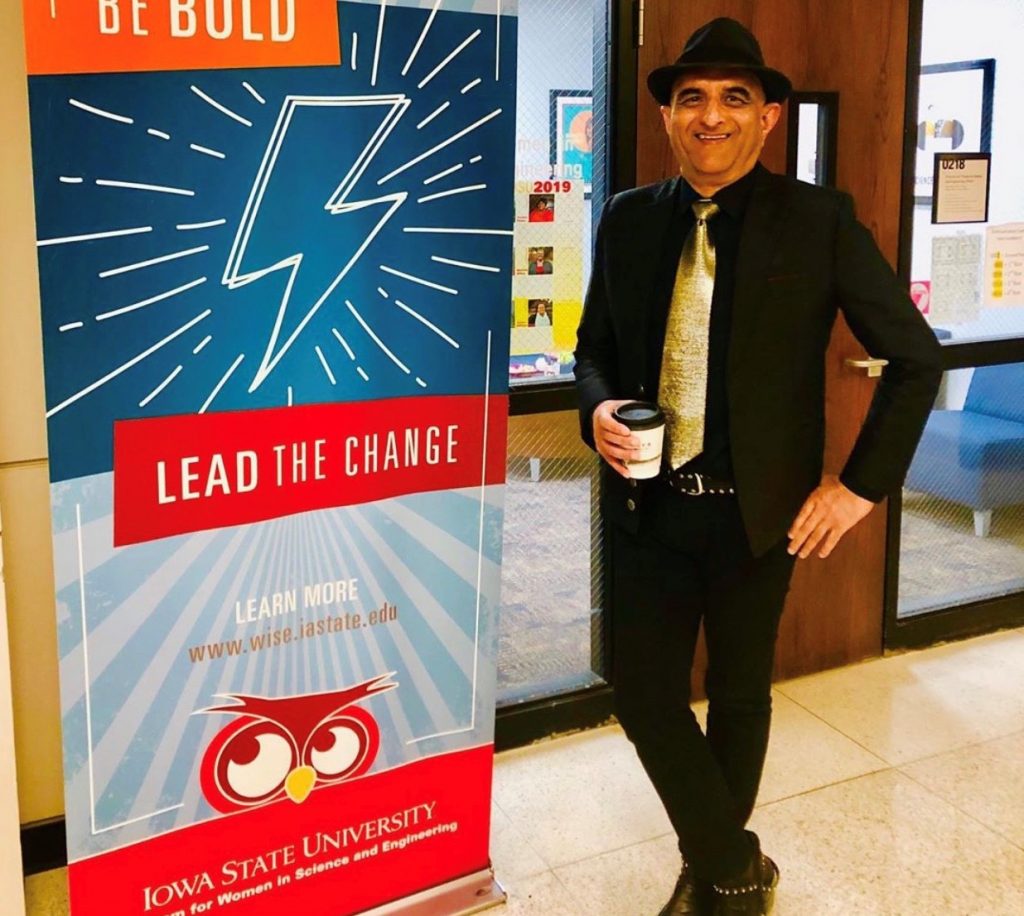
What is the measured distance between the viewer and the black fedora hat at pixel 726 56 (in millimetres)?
1760

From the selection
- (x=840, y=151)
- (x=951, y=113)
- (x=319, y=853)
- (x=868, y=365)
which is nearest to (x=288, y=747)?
(x=319, y=853)

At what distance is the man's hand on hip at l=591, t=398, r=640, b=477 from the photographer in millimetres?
1769

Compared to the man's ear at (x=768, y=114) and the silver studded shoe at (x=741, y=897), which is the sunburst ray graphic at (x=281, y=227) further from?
the silver studded shoe at (x=741, y=897)

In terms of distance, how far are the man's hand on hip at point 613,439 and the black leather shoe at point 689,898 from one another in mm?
775

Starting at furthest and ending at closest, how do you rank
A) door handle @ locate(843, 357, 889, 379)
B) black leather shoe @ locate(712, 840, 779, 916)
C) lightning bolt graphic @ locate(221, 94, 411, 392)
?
door handle @ locate(843, 357, 889, 379), black leather shoe @ locate(712, 840, 779, 916), lightning bolt graphic @ locate(221, 94, 411, 392)

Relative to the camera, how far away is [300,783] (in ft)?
6.24

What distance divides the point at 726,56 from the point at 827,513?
0.78 m

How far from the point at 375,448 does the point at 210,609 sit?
14.7 inches

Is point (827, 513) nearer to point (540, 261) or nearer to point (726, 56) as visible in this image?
point (726, 56)

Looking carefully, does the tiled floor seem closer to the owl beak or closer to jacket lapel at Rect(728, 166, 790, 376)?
the owl beak

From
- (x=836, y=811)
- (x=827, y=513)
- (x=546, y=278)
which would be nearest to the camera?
(x=827, y=513)

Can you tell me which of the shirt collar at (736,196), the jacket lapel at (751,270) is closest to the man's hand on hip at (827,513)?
the jacket lapel at (751,270)

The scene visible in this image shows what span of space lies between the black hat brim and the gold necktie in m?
0.21

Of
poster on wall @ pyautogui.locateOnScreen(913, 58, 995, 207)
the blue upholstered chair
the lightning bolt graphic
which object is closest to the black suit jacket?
the lightning bolt graphic
